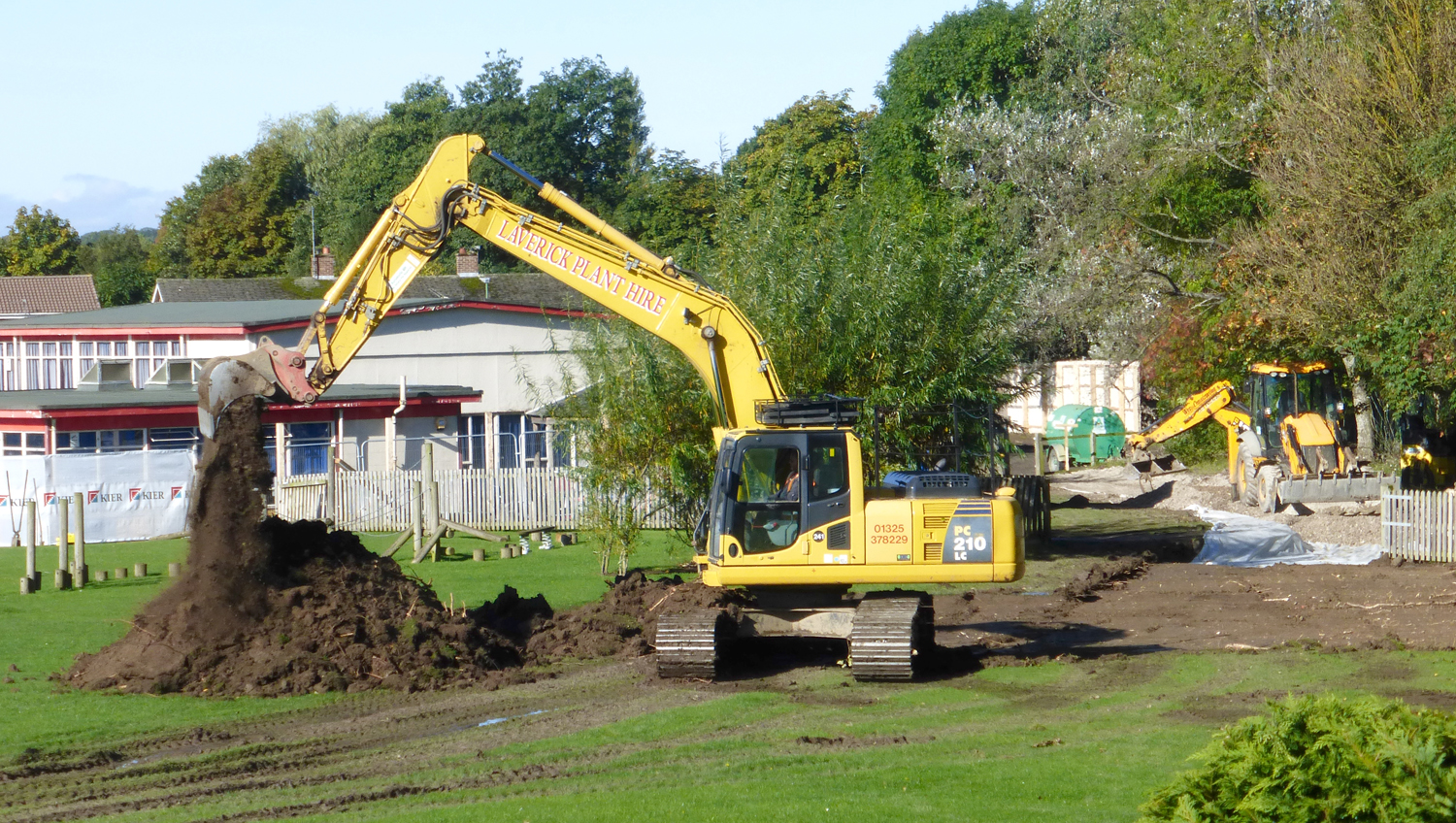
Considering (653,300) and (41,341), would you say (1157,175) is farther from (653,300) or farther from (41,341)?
(41,341)

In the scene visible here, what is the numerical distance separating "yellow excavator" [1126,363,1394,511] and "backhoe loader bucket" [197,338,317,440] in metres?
20.7

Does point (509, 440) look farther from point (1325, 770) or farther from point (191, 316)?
point (1325, 770)

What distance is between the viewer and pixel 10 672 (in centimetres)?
1423

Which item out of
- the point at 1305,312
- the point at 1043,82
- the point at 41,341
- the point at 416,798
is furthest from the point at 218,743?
the point at 1043,82

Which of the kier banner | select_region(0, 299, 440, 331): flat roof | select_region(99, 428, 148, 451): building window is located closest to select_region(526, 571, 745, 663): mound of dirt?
the kier banner

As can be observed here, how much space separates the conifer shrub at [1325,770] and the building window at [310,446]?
30.0 meters

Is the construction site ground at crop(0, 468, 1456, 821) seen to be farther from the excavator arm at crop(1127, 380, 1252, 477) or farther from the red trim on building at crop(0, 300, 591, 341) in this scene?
the red trim on building at crop(0, 300, 591, 341)

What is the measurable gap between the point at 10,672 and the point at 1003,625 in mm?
11395

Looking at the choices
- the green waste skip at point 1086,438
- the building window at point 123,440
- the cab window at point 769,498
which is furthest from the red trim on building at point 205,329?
the cab window at point 769,498

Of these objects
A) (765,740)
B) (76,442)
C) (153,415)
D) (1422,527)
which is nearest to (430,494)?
(153,415)

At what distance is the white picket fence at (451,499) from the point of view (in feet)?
97.7

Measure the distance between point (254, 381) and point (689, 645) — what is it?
5.51 metres

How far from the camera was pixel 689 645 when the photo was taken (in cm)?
1350

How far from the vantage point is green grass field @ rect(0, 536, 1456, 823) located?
8852 mm
